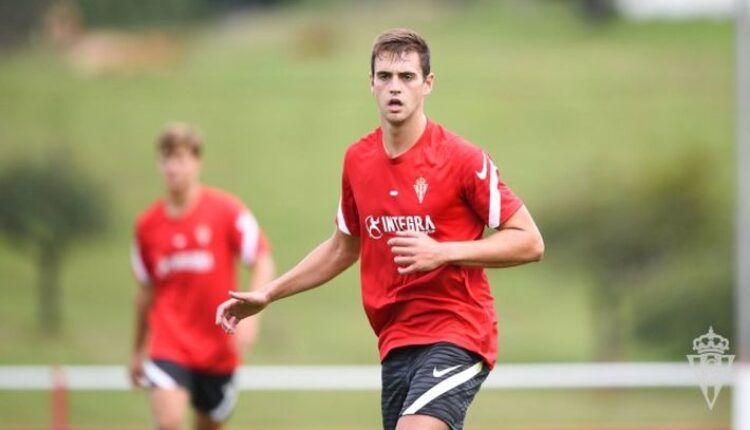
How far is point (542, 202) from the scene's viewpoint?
51.1 ft

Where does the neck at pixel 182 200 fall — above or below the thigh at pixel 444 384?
Answer: above

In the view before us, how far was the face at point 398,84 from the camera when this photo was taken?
4918mm

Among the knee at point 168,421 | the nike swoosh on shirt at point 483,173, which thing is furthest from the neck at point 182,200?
the nike swoosh on shirt at point 483,173

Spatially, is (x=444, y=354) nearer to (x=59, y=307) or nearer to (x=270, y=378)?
(x=270, y=378)

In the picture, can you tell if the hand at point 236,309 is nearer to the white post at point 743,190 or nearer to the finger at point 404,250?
the finger at point 404,250

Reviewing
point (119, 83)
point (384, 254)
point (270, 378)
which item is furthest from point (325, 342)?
point (384, 254)

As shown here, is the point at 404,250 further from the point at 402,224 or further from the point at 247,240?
the point at 247,240

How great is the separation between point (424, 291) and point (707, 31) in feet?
40.8

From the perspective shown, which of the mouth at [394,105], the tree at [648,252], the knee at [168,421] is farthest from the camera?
the tree at [648,252]

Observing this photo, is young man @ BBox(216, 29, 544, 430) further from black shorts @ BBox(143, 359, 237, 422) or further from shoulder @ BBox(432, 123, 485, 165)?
black shorts @ BBox(143, 359, 237, 422)

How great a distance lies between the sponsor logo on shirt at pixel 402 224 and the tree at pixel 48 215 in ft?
34.6

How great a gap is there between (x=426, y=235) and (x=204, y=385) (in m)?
3.46

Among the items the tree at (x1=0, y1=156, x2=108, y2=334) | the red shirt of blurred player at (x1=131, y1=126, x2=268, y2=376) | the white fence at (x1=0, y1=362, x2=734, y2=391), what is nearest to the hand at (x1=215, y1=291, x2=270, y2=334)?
the red shirt of blurred player at (x1=131, y1=126, x2=268, y2=376)

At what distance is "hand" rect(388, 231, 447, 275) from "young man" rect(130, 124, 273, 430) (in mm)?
3220
